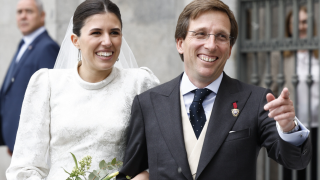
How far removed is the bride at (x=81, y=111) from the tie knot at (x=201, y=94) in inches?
18.4

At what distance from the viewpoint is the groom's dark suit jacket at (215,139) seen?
2.18 m

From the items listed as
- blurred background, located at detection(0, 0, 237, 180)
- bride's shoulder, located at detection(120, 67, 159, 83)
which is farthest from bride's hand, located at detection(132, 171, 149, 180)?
blurred background, located at detection(0, 0, 237, 180)

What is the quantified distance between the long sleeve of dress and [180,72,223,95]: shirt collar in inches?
32.3

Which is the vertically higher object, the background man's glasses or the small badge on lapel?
the background man's glasses

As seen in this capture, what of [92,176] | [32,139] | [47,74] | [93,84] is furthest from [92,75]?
[92,176]

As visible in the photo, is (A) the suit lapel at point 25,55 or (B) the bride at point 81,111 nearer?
(B) the bride at point 81,111

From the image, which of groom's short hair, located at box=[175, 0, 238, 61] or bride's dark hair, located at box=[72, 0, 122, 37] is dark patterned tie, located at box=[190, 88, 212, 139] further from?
bride's dark hair, located at box=[72, 0, 122, 37]

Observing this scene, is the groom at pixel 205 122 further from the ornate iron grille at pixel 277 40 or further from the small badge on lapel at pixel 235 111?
the ornate iron grille at pixel 277 40

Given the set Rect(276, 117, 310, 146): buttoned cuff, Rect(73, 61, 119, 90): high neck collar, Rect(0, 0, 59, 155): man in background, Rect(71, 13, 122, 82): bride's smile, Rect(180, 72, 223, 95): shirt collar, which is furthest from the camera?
Rect(0, 0, 59, 155): man in background

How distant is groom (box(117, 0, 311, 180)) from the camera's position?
2189 mm

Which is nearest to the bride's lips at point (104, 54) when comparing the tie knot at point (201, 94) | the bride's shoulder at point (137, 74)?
the bride's shoulder at point (137, 74)

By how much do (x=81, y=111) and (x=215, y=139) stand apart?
0.84m

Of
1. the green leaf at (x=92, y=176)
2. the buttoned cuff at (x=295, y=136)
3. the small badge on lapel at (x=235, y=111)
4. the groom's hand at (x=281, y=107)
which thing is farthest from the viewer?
the small badge on lapel at (x=235, y=111)

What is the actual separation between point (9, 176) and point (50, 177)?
0.76 ft
